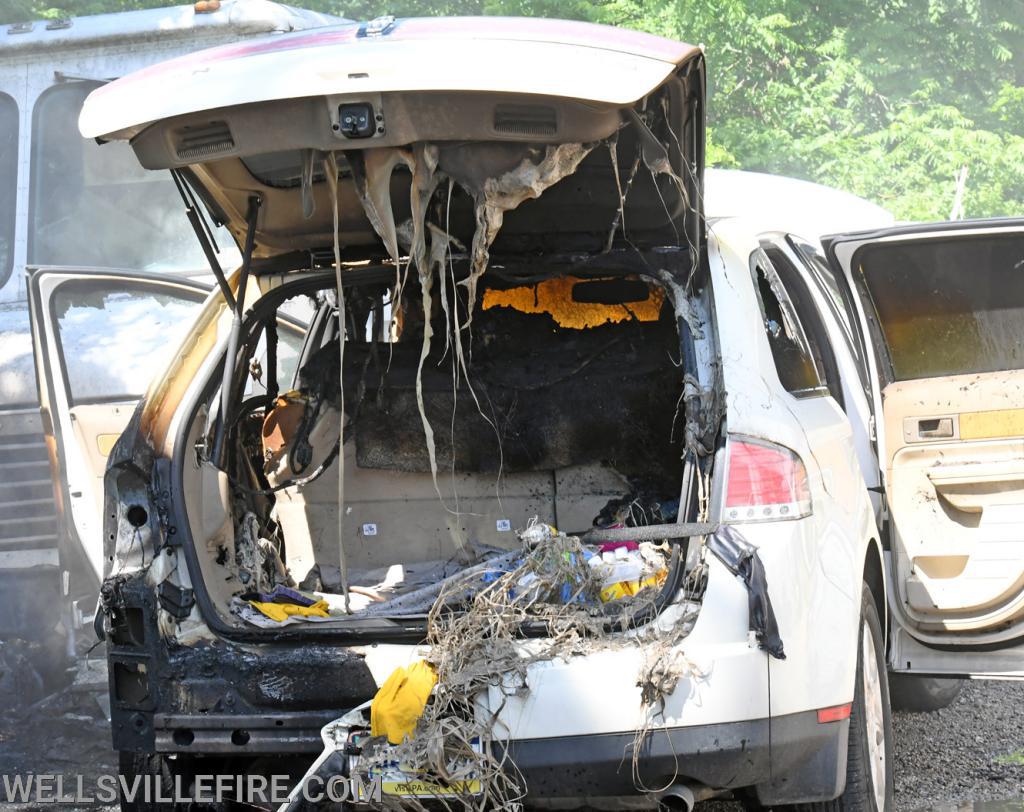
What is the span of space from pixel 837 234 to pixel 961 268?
1.68ft

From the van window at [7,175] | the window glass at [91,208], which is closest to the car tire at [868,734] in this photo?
the window glass at [91,208]

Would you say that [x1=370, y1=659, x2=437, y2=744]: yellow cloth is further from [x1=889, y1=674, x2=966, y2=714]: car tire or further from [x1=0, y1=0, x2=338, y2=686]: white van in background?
[x1=0, y1=0, x2=338, y2=686]: white van in background

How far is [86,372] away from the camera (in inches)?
235

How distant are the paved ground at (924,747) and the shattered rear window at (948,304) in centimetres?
142

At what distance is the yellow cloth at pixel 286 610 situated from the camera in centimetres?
381

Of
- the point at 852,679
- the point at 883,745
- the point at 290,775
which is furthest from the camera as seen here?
the point at 883,745

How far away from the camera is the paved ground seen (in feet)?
14.7

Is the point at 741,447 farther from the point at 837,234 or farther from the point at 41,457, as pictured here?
the point at 41,457

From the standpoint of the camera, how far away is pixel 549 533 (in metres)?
3.81

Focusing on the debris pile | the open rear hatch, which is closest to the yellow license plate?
the debris pile

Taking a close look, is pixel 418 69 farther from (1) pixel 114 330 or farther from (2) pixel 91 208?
(2) pixel 91 208

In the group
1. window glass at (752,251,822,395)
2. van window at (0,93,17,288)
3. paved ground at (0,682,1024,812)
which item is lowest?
paved ground at (0,682,1024,812)

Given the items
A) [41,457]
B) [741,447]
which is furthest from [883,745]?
[41,457]

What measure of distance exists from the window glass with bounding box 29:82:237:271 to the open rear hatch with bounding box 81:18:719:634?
3.64 metres
